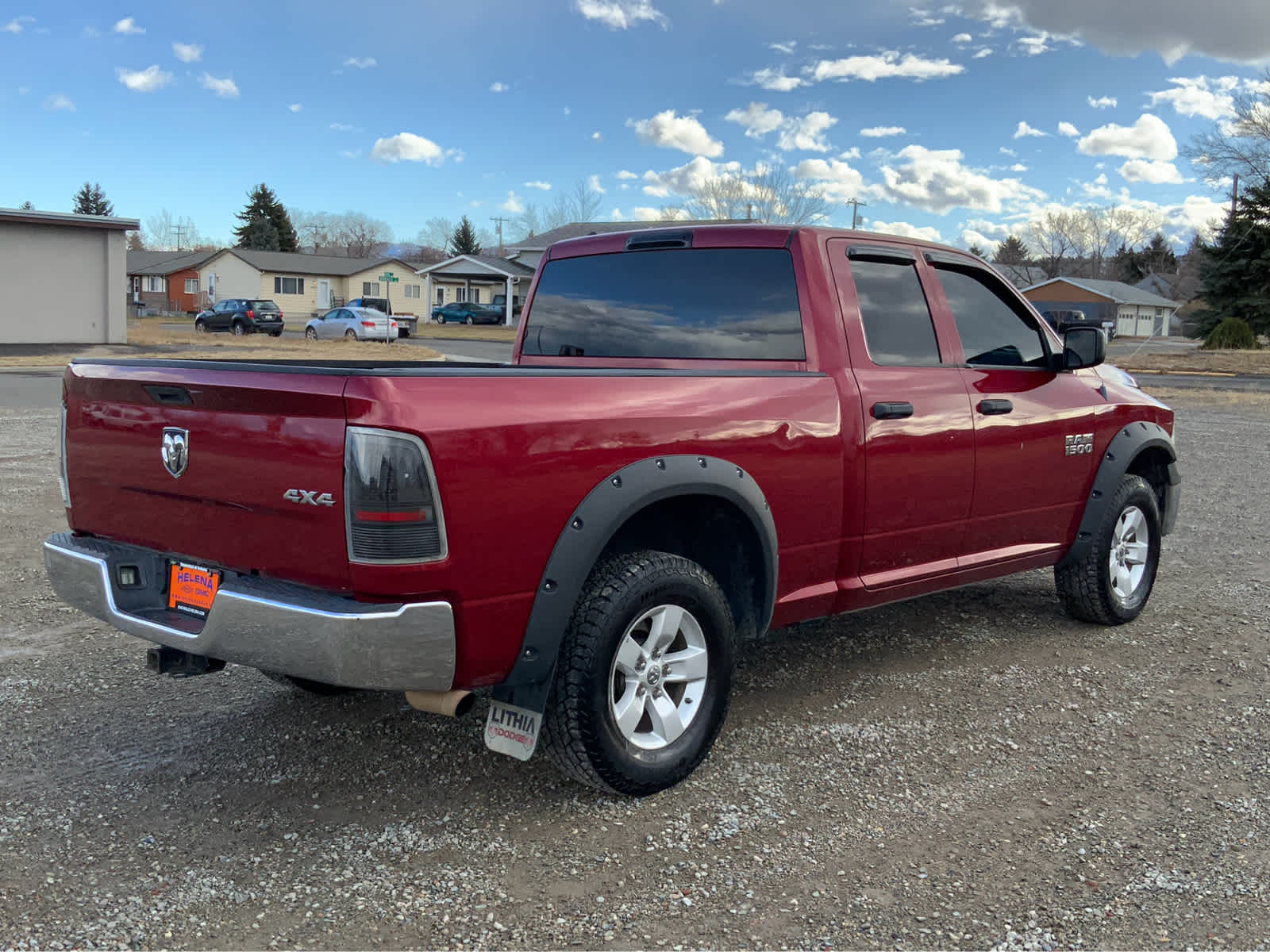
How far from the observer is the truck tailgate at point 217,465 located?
3059 millimetres

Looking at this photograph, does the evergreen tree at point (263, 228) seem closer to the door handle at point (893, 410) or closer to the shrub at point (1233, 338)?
the shrub at point (1233, 338)

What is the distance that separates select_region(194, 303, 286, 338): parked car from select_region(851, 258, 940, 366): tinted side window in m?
44.6

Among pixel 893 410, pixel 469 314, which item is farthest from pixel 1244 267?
pixel 893 410

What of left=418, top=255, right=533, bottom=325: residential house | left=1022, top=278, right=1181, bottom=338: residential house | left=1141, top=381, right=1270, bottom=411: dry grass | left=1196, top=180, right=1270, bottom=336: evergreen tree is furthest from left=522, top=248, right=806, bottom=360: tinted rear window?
left=1022, top=278, right=1181, bottom=338: residential house

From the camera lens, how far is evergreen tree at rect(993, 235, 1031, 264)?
120m

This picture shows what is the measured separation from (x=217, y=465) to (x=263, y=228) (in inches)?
3672

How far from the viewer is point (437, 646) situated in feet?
10.2

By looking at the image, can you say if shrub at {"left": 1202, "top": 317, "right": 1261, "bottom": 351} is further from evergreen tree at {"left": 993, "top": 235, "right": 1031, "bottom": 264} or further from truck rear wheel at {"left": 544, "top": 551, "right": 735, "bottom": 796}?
evergreen tree at {"left": 993, "top": 235, "right": 1031, "bottom": 264}

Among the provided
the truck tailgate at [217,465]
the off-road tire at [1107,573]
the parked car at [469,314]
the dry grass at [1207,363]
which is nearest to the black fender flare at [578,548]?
the truck tailgate at [217,465]

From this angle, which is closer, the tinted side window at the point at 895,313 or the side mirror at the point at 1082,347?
the tinted side window at the point at 895,313

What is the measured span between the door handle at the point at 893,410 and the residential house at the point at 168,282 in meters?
76.9

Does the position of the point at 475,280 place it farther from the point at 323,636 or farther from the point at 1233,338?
the point at 323,636

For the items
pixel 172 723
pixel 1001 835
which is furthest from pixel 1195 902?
pixel 172 723

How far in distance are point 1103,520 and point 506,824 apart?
3557 mm
